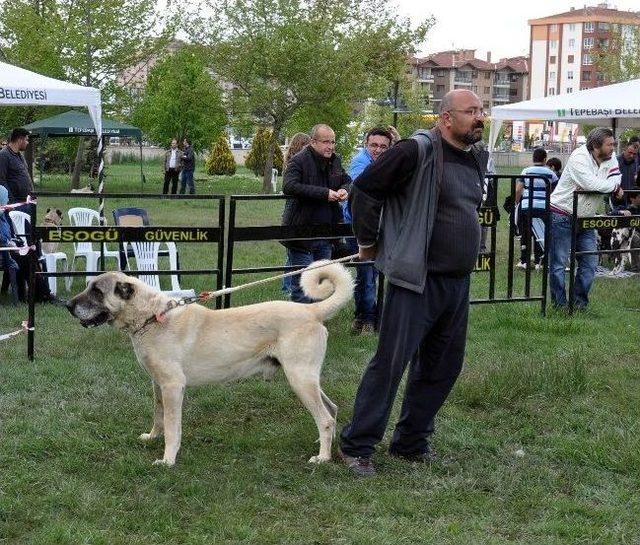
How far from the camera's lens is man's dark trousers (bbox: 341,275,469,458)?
17.0 feet

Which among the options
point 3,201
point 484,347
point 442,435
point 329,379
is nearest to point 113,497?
point 442,435

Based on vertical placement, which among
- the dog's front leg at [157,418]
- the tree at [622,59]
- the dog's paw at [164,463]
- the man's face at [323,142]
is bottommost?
the dog's paw at [164,463]

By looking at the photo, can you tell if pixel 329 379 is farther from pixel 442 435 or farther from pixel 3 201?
pixel 3 201

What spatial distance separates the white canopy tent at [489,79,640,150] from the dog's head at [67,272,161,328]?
10.6 meters

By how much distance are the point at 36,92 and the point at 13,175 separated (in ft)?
4.08

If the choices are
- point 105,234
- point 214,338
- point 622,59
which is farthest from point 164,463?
point 622,59

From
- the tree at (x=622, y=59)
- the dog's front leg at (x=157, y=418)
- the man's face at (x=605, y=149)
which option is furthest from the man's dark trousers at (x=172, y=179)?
the tree at (x=622, y=59)

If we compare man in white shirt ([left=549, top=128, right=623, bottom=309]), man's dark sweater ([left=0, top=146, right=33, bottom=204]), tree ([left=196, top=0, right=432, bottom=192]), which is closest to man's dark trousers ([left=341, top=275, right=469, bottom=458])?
man in white shirt ([left=549, top=128, right=623, bottom=309])

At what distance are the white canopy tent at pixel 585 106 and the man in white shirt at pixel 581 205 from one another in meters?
4.16

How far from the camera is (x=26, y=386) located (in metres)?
6.89

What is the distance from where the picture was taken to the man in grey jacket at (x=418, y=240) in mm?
5062

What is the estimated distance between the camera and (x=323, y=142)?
8508mm

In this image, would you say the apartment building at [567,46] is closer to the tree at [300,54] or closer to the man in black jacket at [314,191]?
the tree at [300,54]

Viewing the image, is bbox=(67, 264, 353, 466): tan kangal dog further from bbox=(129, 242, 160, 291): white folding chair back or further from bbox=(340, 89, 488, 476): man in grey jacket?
bbox=(129, 242, 160, 291): white folding chair back
